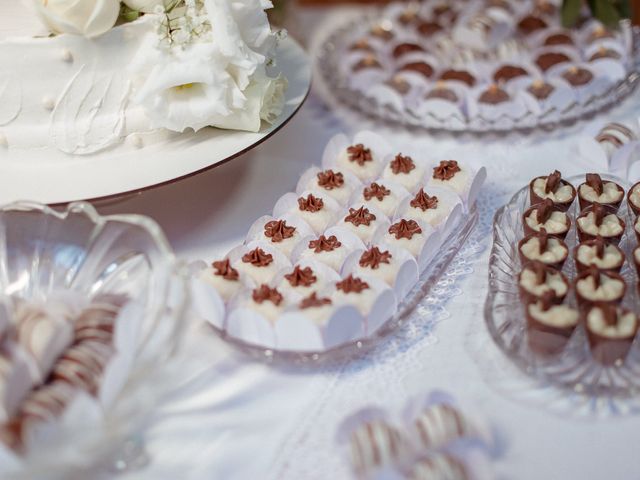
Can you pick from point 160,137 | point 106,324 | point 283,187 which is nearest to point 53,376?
point 106,324

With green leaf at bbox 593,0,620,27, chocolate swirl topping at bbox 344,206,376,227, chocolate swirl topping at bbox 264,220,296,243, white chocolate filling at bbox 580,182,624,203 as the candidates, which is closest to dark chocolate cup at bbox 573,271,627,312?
white chocolate filling at bbox 580,182,624,203

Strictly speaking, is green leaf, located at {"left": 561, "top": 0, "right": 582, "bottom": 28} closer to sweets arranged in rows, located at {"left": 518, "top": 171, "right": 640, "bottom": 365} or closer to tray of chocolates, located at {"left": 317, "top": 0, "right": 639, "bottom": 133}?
tray of chocolates, located at {"left": 317, "top": 0, "right": 639, "bottom": 133}

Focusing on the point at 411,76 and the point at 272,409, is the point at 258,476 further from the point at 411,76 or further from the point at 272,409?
the point at 411,76

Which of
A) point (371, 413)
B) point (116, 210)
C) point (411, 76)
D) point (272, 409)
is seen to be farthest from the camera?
point (411, 76)

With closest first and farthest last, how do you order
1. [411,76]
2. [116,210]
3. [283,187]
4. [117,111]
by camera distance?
[117,111] < [116,210] < [283,187] < [411,76]

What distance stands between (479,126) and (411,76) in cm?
22

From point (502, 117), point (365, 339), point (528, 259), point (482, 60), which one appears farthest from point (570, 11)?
point (365, 339)

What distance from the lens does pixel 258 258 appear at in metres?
1.13

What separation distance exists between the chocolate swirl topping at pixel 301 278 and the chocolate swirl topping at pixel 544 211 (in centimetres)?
37

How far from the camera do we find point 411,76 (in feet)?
5.51

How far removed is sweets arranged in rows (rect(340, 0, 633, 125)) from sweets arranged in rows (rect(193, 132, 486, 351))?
28 cm

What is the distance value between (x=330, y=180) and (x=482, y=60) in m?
0.68

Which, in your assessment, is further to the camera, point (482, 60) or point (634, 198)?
point (482, 60)

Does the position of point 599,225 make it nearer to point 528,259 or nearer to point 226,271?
point 528,259
